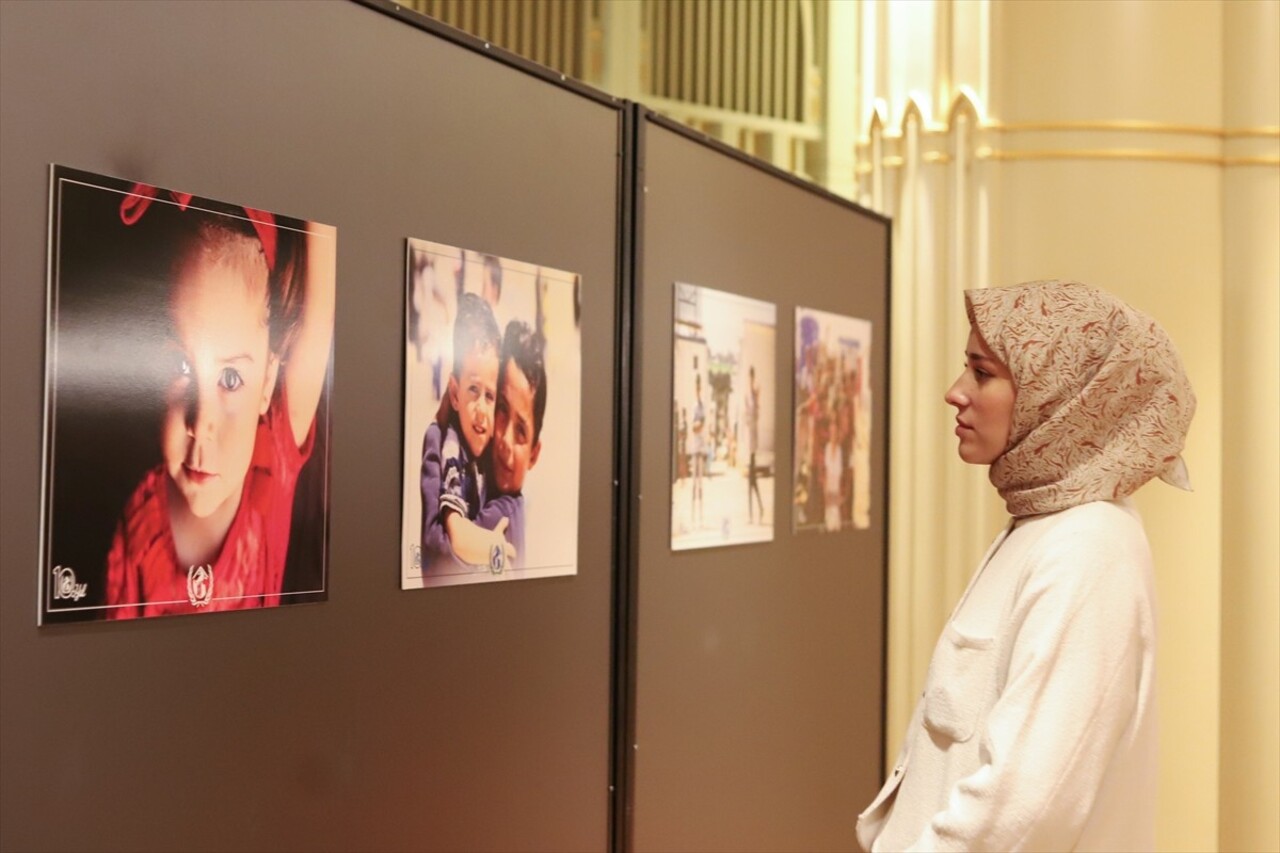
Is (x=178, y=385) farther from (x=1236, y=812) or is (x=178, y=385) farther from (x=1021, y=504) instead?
(x=1236, y=812)

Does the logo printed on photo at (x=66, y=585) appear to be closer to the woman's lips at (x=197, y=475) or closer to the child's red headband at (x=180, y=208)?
the woman's lips at (x=197, y=475)

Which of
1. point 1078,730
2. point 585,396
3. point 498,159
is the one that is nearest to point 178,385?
point 498,159

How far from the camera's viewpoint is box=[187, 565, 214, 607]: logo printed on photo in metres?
2.76

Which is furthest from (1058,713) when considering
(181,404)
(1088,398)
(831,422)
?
(831,422)

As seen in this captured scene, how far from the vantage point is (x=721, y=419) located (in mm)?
4758

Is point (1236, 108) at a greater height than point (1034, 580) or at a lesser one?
greater

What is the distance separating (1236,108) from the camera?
6152mm

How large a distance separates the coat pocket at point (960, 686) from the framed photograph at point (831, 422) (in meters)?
2.70

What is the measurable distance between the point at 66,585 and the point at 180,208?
0.78 m

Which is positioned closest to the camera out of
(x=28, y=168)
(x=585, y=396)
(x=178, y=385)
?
(x=28, y=168)

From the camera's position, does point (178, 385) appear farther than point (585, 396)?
No

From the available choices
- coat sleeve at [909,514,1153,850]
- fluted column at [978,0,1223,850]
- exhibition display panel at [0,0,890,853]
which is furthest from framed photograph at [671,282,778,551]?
coat sleeve at [909,514,1153,850]

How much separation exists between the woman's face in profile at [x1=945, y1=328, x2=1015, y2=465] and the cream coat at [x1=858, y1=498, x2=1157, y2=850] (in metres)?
0.19

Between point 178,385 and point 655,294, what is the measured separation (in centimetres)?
190
